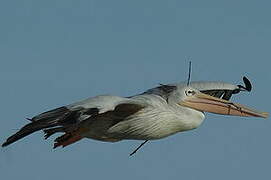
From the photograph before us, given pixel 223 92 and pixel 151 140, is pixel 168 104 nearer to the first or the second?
pixel 151 140

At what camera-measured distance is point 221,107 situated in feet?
78.2

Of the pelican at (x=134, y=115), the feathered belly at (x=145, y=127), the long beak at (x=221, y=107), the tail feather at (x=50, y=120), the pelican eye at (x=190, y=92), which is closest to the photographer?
the tail feather at (x=50, y=120)

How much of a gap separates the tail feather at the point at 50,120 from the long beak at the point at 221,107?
12.1ft

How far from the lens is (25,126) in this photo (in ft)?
66.7

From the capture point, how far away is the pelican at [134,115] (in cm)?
2031

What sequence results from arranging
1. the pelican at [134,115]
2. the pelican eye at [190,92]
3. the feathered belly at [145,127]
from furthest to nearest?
the pelican eye at [190,92], the feathered belly at [145,127], the pelican at [134,115]

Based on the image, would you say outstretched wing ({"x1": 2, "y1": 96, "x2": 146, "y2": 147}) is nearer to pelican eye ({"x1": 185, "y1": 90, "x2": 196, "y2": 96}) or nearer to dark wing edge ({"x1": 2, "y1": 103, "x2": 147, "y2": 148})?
dark wing edge ({"x1": 2, "y1": 103, "x2": 147, "y2": 148})

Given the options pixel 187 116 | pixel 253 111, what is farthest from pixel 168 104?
pixel 253 111

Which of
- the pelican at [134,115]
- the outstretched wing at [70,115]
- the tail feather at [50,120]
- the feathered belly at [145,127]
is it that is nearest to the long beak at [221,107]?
the pelican at [134,115]

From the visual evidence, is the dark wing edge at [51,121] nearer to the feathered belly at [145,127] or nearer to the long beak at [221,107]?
the feathered belly at [145,127]

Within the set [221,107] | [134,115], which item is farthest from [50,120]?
[221,107]

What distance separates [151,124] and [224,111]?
2.52 meters

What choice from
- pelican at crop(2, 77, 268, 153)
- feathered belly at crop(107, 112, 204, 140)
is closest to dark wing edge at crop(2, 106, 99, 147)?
pelican at crop(2, 77, 268, 153)

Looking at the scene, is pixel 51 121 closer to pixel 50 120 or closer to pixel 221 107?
pixel 50 120
